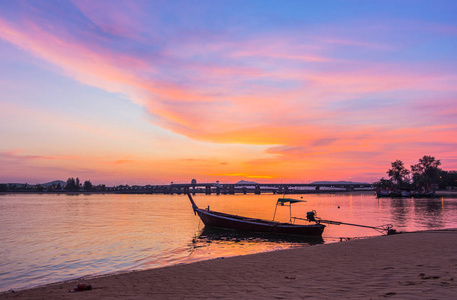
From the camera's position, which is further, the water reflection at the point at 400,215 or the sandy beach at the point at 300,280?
Result: the water reflection at the point at 400,215

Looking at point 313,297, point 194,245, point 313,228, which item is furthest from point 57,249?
point 313,297

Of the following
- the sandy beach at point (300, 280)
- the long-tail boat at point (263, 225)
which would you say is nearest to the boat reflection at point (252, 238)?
the long-tail boat at point (263, 225)

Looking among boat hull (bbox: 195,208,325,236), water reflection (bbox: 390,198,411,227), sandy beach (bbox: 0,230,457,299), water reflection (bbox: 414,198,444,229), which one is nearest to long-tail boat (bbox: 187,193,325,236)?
boat hull (bbox: 195,208,325,236)

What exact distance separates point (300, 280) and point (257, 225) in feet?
87.8

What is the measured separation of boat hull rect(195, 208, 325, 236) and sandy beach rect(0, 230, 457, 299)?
15977 mm

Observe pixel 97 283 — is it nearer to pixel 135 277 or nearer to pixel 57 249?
pixel 135 277

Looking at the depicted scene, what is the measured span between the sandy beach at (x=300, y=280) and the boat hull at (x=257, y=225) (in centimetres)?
1598

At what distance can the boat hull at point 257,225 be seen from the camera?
34875 millimetres

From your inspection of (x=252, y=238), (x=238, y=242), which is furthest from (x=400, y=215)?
(x=238, y=242)

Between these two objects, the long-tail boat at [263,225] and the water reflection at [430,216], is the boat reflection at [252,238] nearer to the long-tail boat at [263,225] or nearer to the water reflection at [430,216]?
the long-tail boat at [263,225]

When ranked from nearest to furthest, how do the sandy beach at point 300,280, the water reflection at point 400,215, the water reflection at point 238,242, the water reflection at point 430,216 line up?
the sandy beach at point 300,280 < the water reflection at point 238,242 < the water reflection at point 430,216 < the water reflection at point 400,215

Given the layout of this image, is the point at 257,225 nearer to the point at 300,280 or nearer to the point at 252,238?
the point at 252,238

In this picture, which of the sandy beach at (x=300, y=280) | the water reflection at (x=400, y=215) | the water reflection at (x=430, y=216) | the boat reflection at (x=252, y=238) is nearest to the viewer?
the sandy beach at (x=300, y=280)

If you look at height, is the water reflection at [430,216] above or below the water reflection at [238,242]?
below
